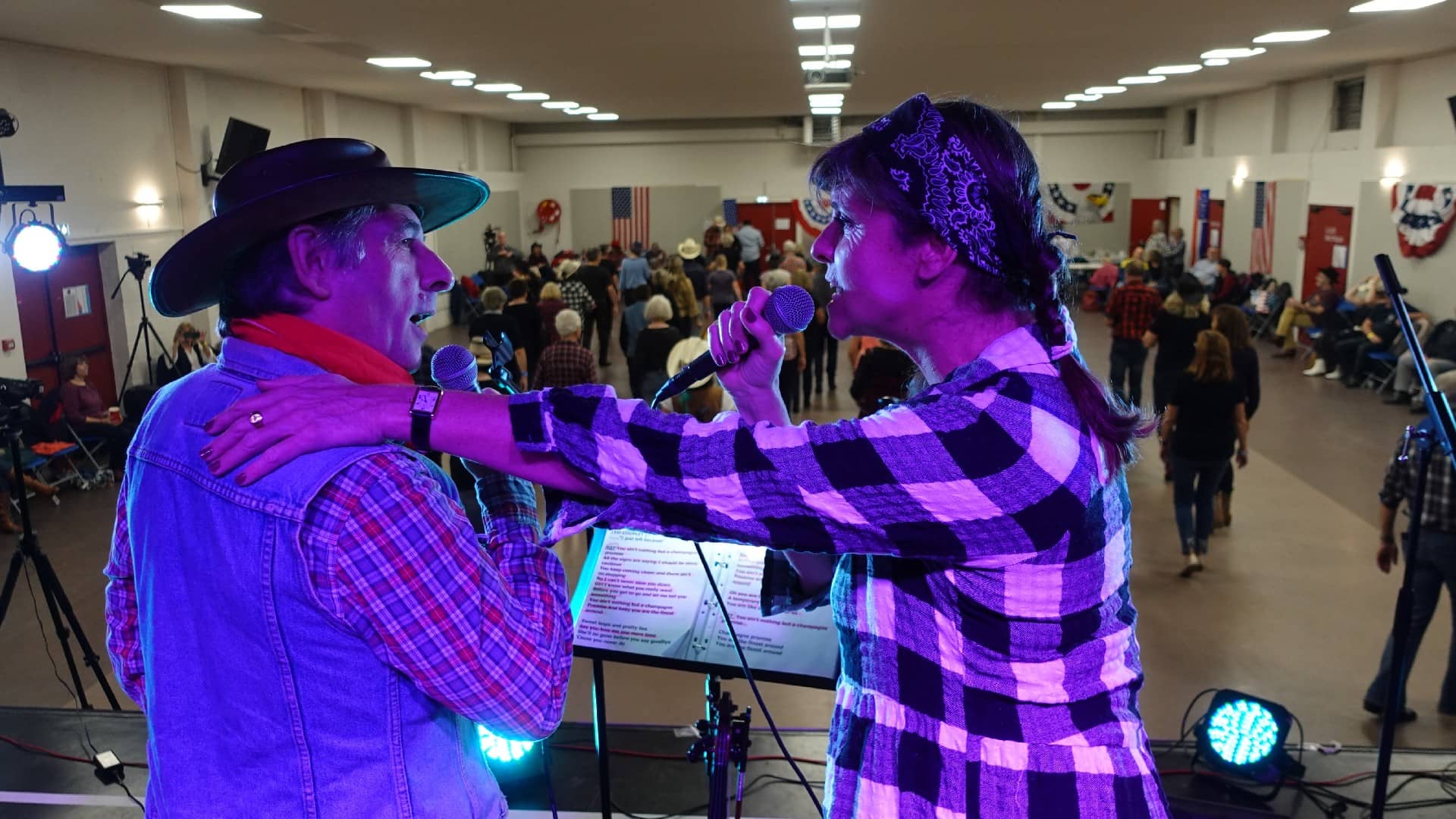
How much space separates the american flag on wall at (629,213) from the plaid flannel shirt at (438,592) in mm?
21501

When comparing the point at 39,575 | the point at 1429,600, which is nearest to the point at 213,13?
the point at 39,575

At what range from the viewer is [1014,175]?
1021 millimetres

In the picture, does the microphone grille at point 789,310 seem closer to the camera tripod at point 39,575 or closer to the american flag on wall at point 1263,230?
the camera tripod at point 39,575

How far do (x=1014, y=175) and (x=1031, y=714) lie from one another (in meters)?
0.54

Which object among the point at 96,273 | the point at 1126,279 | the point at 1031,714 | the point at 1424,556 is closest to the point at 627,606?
the point at 1031,714

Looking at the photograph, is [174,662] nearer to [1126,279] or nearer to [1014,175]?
[1014,175]

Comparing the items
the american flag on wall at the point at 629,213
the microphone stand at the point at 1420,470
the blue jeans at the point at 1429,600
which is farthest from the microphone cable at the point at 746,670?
the american flag on wall at the point at 629,213

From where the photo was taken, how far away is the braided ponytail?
1.00m

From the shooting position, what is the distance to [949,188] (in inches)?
39.1

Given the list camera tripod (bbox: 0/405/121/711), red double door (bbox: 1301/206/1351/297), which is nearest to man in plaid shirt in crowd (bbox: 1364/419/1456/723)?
camera tripod (bbox: 0/405/121/711)

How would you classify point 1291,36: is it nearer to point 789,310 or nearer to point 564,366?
point 564,366

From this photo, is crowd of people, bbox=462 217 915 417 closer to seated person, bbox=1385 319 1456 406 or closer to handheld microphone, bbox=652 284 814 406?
handheld microphone, bbox=652 284 814 406

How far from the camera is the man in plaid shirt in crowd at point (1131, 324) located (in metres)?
8.07

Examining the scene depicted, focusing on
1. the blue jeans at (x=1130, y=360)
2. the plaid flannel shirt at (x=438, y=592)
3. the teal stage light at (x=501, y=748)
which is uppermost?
the plaid flannel shirt at (x=438, y=592)
